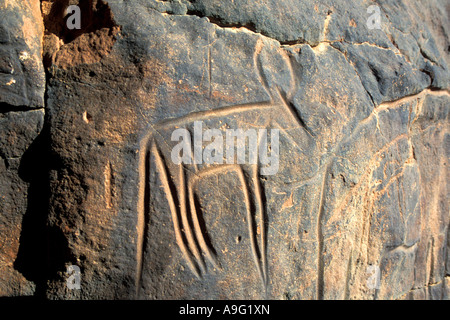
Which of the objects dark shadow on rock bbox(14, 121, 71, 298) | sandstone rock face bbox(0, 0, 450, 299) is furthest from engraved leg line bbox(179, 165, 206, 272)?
dark shadow on rock bbox(14, 121, 71, 298)

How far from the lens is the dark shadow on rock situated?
1.82m

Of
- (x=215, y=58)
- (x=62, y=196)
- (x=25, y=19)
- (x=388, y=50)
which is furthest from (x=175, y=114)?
(x=388, y=50)

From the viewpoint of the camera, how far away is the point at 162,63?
5.83 feet

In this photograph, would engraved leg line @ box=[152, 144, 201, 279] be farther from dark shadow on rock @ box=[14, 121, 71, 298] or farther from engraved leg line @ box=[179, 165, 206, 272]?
dark shadow on rock @ box=[14, 121, 71, 298]

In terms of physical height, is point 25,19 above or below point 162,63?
above

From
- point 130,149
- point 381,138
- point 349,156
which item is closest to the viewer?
point 130,149

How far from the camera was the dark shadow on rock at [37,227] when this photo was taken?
182 cm

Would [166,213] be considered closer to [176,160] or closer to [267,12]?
Result: [176,160]

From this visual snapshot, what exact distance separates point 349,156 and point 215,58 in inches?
32.4

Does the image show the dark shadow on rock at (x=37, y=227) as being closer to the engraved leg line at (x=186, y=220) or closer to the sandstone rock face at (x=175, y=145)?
the sandstone rock face at (x=175, y=145)

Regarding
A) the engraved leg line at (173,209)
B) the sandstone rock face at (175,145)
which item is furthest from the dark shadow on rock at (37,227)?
the engraved leg line at (173,209)

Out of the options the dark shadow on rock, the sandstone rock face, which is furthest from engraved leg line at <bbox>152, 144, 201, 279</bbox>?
the dark shadow on rock

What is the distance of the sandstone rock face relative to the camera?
175 centimetres

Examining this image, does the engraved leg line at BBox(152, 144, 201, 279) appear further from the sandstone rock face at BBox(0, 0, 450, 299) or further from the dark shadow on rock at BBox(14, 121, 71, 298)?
the dark shadow on rock at BBox(14, 121, 71, 298)
